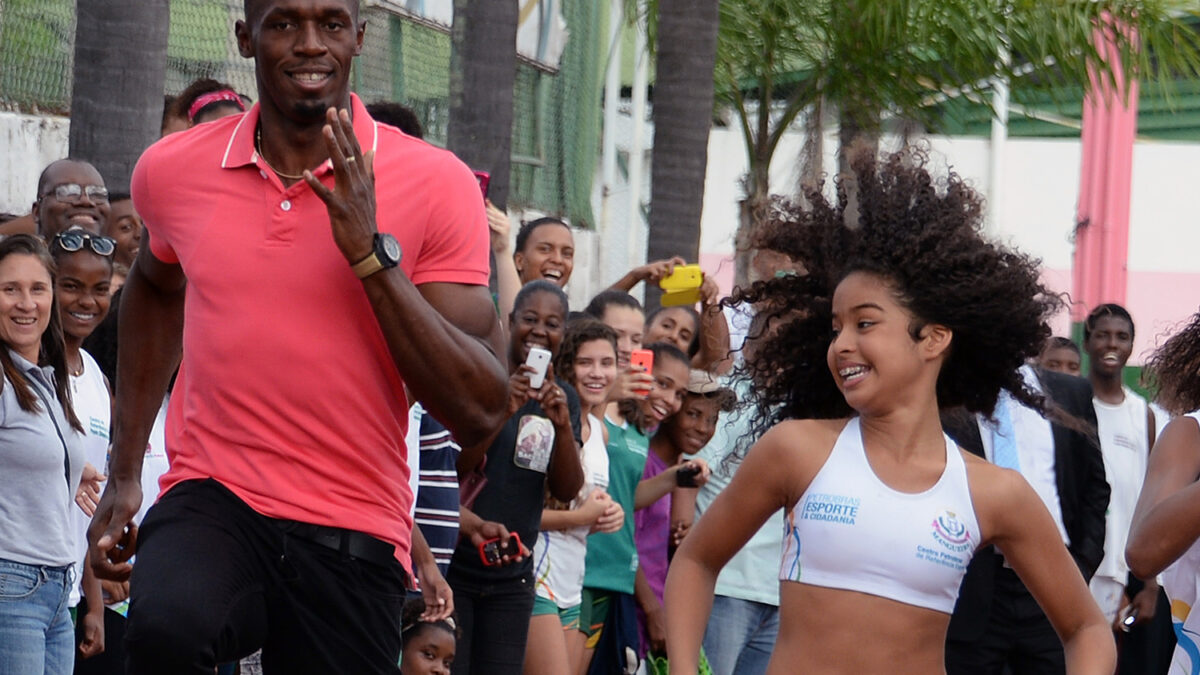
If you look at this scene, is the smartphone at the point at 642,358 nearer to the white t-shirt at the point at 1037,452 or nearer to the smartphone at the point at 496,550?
the smartphone at the point at 496,550

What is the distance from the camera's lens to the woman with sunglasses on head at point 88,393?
6.46 meters

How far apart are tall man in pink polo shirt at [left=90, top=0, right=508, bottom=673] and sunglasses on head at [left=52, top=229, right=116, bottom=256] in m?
2.81

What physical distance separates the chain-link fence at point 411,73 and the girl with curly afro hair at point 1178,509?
684cm

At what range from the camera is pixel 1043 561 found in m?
4.54

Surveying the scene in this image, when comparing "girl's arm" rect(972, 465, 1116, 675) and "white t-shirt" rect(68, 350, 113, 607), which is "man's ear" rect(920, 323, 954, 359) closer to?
"girl's arm" rect(972, 465, 1116, 675)

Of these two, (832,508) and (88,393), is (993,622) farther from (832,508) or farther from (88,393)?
(88,393)

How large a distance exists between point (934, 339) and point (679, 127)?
8415 millimetres

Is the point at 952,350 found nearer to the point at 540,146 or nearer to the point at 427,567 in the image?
the point at 427,567

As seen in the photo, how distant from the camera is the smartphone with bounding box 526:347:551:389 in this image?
749 cm

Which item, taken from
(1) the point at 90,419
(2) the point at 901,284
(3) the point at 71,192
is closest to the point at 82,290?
(1) the point at 90,419

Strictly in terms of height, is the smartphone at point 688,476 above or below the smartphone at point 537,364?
below

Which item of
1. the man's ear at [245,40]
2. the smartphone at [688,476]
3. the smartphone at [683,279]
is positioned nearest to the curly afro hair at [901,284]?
the man's ear at [245,40]

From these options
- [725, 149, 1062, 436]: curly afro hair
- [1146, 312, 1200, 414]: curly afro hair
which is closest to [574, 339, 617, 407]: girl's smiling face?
[725, 149, 1062, 436]: curly afro hair

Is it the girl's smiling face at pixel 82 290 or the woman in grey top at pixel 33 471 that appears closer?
the woman in grey top at pixel 33 471
